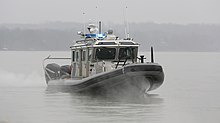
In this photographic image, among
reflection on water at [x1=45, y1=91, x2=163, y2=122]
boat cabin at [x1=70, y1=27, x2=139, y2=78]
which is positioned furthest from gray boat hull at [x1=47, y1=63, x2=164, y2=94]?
boat cabin at [x1=70, y1=27, x2=139, y2=78]

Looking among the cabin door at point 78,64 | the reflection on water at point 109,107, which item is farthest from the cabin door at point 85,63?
the reflection on water at point 109,107

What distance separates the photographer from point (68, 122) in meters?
19.1

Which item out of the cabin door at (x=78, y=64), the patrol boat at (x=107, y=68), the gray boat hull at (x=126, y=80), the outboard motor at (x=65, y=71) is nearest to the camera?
the gray boat hull at (x=126, y=80)

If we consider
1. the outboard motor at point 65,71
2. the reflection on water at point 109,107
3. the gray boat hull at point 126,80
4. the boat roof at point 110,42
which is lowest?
the reflection on water at point 109,107

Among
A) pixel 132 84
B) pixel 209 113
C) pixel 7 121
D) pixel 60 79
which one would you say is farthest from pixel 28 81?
pixel 7 121

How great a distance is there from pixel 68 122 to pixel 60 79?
11.2m

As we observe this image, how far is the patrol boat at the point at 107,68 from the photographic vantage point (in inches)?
965

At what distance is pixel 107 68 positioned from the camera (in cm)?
2625

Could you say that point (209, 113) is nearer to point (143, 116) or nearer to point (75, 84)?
point (143, 116)

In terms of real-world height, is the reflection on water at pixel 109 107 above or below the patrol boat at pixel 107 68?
below

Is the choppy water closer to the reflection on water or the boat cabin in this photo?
the reflection on water

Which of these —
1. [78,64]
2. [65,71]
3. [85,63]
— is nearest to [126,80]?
[85,63]

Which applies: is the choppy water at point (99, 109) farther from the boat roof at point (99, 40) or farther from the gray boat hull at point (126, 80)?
the boat roof at point (99, 40)

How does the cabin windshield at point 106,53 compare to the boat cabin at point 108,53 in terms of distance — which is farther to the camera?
the cabin windshield at point 106,53
